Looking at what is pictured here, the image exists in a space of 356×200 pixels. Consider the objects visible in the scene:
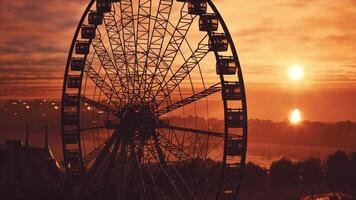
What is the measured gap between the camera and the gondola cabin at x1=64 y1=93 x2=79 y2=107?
124 ft

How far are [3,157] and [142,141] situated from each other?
2703cm

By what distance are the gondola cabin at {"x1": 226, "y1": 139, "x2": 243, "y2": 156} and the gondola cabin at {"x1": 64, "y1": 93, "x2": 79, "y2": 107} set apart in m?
14.9

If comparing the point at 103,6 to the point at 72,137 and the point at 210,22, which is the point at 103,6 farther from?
the point at 72,137

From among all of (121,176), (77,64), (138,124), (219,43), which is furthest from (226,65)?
(77,64)

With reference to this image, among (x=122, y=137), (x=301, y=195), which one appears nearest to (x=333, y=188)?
(x=301, y=195)

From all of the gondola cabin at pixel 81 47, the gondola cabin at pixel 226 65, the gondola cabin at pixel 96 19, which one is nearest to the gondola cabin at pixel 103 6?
the gondola cabin at pixel 96 19

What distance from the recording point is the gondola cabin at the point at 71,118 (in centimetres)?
3806

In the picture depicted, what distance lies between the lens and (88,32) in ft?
123

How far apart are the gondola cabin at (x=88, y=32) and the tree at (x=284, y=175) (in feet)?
159

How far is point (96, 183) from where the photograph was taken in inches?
1407

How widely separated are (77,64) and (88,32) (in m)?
2.77

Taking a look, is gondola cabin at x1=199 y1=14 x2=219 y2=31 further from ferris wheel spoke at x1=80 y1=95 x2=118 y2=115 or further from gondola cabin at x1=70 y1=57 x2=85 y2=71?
gondola cabin at x1=70 y1=57 x2=85 y2=71

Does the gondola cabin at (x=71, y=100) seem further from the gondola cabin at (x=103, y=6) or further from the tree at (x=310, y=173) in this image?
the tree at (x=310, y=173)

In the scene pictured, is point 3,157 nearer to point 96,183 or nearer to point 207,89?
point 96,183
